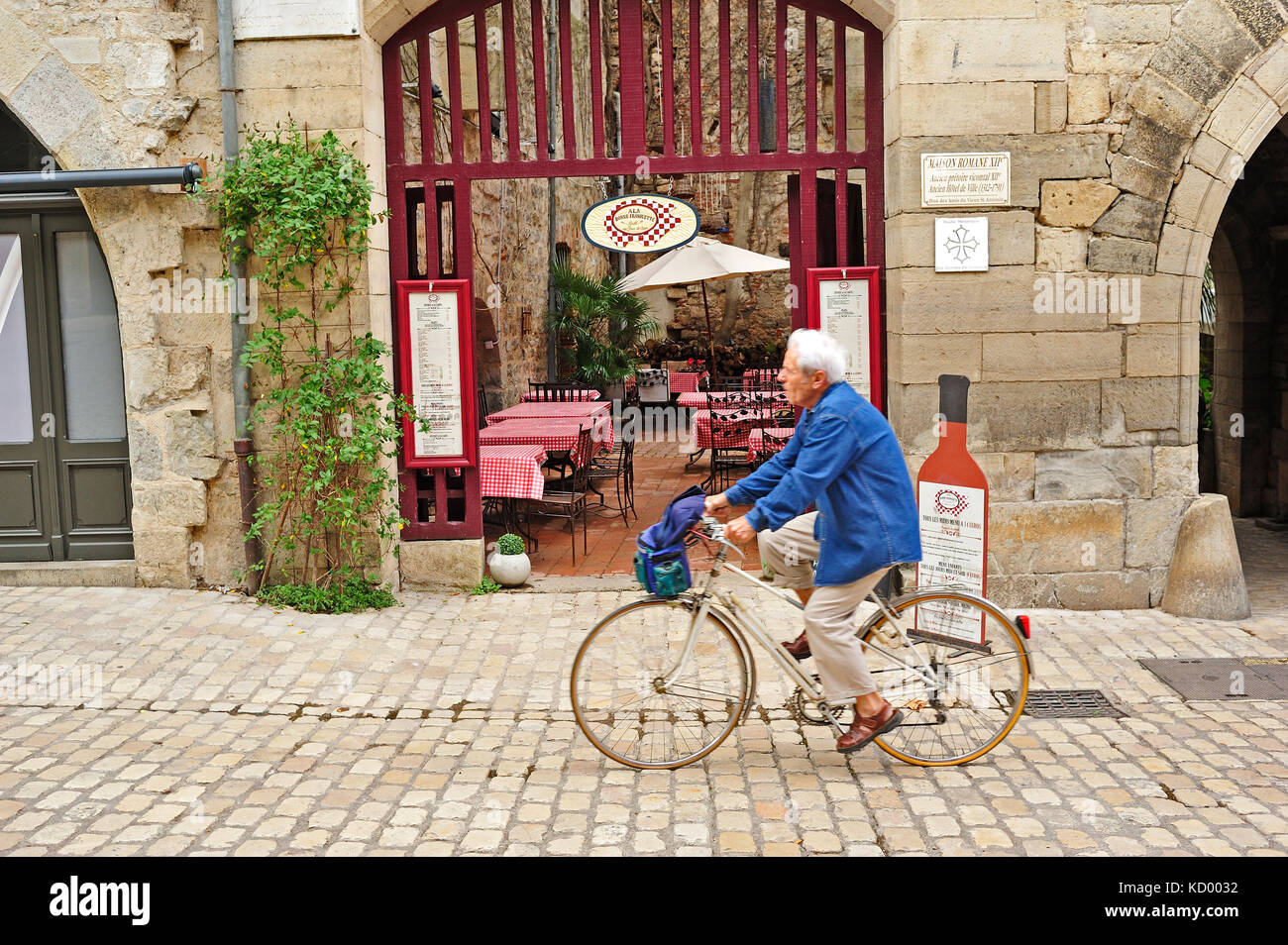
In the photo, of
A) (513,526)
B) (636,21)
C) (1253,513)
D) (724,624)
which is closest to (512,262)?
(513,526)

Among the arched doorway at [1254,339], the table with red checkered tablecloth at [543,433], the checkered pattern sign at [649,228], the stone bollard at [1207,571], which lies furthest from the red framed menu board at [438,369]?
the arched doorway at [1254,339]

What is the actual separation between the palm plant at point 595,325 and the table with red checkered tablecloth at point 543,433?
20.6ft

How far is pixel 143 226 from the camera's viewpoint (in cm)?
682

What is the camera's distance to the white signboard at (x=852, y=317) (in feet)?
22.9

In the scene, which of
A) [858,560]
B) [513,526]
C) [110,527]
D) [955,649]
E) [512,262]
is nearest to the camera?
[858,560]

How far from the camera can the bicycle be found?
4.40 m

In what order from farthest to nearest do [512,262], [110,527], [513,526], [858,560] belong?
[512,262]
[513,526]
[110,527]
[858,560]

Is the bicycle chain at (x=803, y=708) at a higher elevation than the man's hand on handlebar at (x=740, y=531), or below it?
below

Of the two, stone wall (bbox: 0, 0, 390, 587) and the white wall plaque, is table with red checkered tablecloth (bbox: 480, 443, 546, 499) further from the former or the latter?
the white wall plaque

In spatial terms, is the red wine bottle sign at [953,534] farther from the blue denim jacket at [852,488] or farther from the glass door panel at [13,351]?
the glass door panel at [13,351]

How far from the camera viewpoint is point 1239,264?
948 cm

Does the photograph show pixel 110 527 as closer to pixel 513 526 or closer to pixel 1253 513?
pixel 513 526
